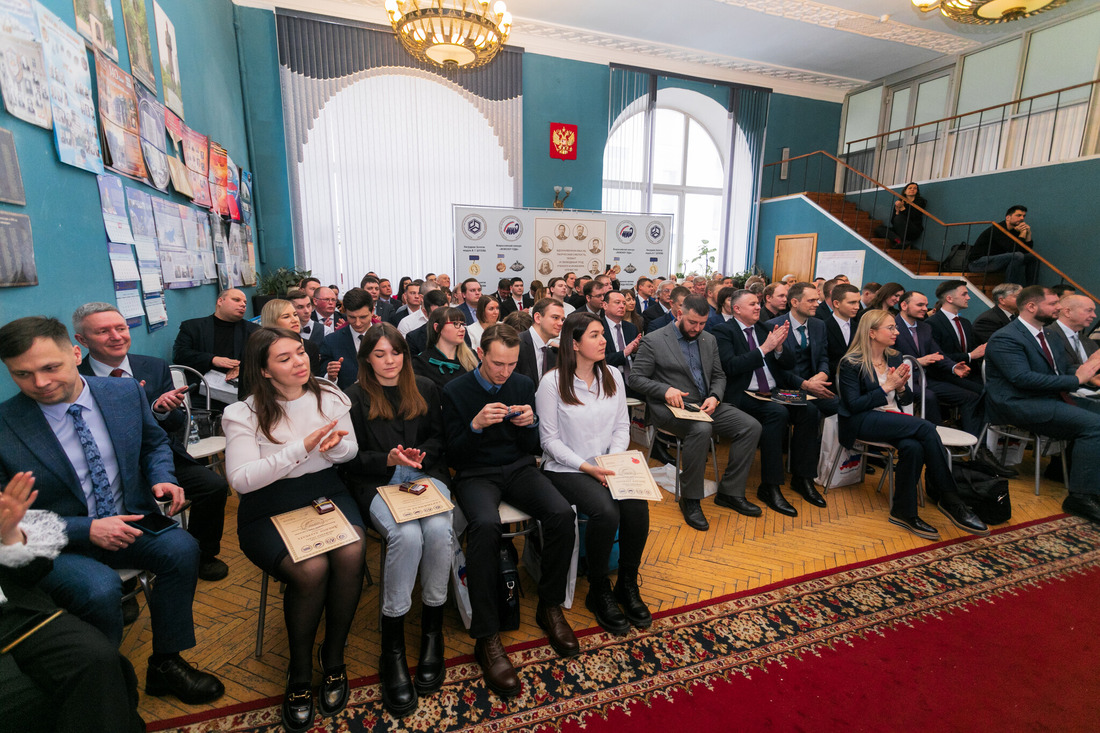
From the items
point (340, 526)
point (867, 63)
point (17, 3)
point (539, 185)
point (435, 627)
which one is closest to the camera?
point (340, 526)

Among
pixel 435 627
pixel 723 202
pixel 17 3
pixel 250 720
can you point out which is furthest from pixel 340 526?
pixel 723 202

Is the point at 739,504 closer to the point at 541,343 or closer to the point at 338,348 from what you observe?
the point at 541,343

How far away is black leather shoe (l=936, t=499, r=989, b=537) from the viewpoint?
3.30 metres

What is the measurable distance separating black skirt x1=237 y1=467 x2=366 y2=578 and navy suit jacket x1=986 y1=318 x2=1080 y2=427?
4782 millimetres

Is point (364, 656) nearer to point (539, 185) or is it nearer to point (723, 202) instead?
point (539, 185)

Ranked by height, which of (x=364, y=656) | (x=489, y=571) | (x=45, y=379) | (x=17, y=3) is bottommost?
(x=364, y=656)

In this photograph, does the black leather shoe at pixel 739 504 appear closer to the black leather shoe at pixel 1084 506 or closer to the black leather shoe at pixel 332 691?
the black leather shoe at pixel 1084 506

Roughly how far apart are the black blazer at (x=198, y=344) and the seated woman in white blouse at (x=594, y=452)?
2.59 m

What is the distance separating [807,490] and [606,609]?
7.37 ft

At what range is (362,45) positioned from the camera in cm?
824

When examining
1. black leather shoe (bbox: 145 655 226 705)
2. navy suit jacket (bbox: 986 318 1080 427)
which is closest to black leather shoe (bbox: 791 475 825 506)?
navy suit jacket (bbox: 986 318 1080 427)

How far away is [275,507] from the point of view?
203 cm

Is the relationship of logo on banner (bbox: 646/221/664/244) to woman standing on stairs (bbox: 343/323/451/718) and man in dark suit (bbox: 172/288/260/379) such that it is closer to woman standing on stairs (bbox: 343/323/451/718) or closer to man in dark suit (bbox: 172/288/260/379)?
man in dark suit (bbox: 172/288/260/379)

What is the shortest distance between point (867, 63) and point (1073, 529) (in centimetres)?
1124
